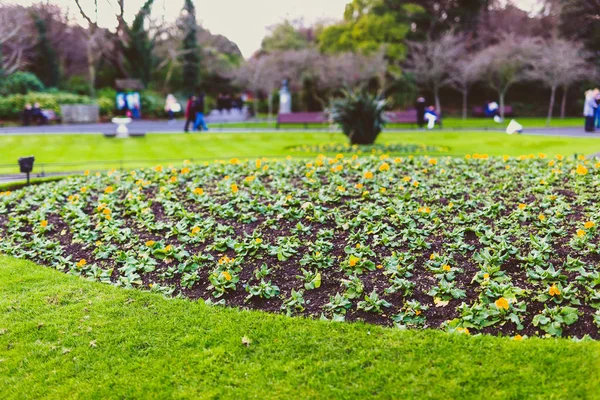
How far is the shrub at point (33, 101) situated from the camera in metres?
30.4

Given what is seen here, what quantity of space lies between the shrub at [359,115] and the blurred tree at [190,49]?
87.4 ft

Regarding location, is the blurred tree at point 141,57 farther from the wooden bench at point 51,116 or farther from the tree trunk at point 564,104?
the tree trunk at point 564,104

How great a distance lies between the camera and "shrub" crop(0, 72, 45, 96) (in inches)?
1295

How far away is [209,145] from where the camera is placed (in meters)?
18.5

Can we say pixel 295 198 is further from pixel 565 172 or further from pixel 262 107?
pixel 262 107

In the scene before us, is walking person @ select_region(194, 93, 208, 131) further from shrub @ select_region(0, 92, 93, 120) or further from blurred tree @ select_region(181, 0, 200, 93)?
blurred tree @ select_region(181, 0, 200, 93)

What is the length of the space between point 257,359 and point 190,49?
4090cm

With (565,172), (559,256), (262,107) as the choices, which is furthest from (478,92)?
(559,256)

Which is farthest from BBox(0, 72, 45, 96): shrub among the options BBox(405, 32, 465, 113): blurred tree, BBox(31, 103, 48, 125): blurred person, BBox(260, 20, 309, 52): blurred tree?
BBox(405, 32, 465, 113): blurred tree

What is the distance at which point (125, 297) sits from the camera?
4.43 metres

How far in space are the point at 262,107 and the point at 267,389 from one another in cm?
3896

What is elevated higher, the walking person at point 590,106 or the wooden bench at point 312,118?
the walking person at point 590,106

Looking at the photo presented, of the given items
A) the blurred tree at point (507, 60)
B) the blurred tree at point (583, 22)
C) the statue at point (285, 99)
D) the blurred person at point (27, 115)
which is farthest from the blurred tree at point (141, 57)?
the blurred tree at point (583, 22)

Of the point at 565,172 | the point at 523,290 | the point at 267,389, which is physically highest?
the point at 565,172
